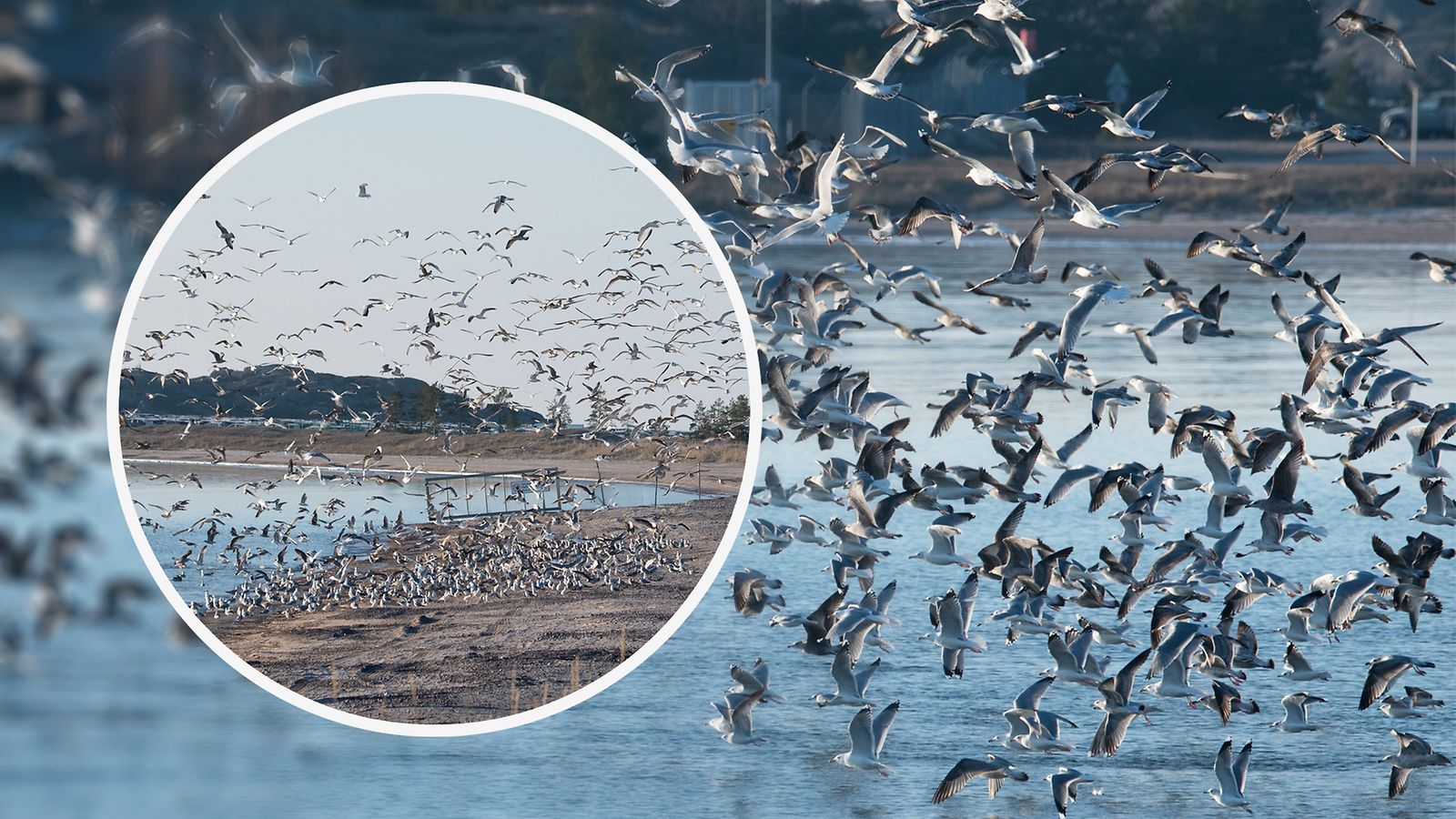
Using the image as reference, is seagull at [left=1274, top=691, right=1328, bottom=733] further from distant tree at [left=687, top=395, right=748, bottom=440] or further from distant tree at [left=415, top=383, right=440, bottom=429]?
distant tree at [left=415, top=383, right=440, bottom=429]

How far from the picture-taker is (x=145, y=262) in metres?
8.94

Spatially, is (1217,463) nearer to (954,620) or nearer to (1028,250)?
(1028,250)

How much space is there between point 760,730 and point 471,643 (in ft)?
Answer: 18.2

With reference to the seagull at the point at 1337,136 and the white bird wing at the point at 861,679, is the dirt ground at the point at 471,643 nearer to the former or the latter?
the white bird wing at the point at 861,679

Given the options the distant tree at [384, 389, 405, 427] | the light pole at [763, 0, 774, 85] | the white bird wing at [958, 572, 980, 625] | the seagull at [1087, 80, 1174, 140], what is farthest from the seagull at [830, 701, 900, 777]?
the light pole at [763, 0, 774, 85]

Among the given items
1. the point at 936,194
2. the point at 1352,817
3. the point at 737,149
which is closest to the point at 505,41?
the point at 936,194

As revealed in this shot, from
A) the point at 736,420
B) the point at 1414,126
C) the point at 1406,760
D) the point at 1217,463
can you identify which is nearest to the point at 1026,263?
the point at 1217,463

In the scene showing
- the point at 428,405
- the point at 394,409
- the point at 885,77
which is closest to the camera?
the point at 885,77

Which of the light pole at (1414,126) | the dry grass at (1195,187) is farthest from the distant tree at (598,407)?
the light pole at (1414,126)

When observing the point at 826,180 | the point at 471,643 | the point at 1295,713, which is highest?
the point at 826,180

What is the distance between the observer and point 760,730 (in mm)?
11773

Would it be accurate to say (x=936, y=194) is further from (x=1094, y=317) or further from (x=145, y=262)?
(x=145, y=262)

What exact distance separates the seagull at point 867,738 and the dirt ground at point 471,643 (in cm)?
485

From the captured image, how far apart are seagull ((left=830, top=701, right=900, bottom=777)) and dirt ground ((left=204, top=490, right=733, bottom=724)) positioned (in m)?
4.85
